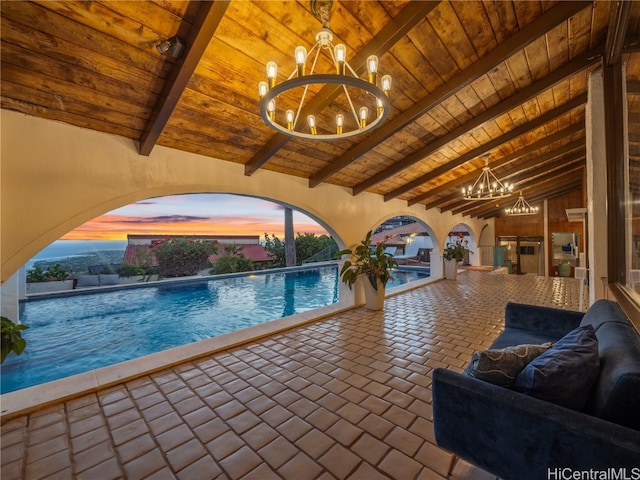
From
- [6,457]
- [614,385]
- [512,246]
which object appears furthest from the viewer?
[512,246]

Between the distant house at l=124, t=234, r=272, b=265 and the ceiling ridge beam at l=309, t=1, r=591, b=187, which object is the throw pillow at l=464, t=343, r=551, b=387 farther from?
the distant house at l=124, t=234, r=272, b=265

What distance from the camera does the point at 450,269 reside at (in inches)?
336

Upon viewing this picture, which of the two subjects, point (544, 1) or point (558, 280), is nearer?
point (544, 1)

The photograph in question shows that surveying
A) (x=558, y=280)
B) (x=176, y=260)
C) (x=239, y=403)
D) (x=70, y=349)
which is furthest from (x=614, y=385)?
(x=176, y=260)

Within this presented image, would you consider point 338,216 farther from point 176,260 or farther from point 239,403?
point 176,260

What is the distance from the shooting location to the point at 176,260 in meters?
10.0

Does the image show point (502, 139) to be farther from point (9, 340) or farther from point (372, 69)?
point (9, 340)

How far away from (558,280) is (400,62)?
9.28 m

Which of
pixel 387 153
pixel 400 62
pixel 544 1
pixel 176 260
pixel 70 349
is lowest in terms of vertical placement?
pixel 70 349

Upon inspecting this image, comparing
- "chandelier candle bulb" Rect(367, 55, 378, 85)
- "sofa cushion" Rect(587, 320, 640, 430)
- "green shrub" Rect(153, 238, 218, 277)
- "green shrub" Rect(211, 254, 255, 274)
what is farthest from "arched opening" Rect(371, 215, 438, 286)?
"chandelier candle bulb" Rect(367, 55, 378, 85)

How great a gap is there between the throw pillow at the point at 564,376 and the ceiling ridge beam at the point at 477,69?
2658mm

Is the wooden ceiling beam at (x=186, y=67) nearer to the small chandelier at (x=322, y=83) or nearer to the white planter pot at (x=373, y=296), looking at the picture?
the small chandelier at (x=322, y=83)

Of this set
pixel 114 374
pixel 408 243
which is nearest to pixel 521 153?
pixel 114 374

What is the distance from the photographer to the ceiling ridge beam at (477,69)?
228cm
